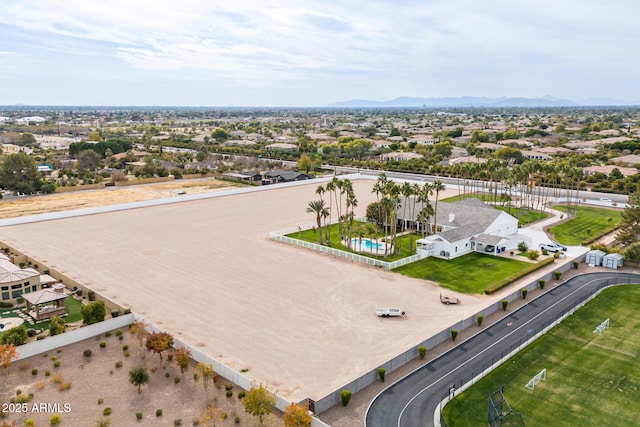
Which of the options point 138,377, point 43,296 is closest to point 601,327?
point 138,377

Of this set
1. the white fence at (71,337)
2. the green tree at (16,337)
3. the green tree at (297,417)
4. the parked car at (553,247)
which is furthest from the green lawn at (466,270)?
the green tree at (16,337)

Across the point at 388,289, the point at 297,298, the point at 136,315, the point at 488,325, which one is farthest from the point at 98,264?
the point at 488,325

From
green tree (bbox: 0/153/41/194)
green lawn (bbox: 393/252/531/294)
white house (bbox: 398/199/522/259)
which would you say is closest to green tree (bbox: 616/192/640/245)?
white house (bbox: 398/199/522/259)

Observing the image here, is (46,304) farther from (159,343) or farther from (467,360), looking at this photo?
(467,360)

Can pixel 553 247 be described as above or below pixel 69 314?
above

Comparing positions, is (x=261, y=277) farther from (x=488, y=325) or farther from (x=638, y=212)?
(x=638, y=212)

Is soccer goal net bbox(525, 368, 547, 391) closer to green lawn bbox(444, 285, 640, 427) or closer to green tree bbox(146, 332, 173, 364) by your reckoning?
green lawn bbox(444, 285, 640, 427)
